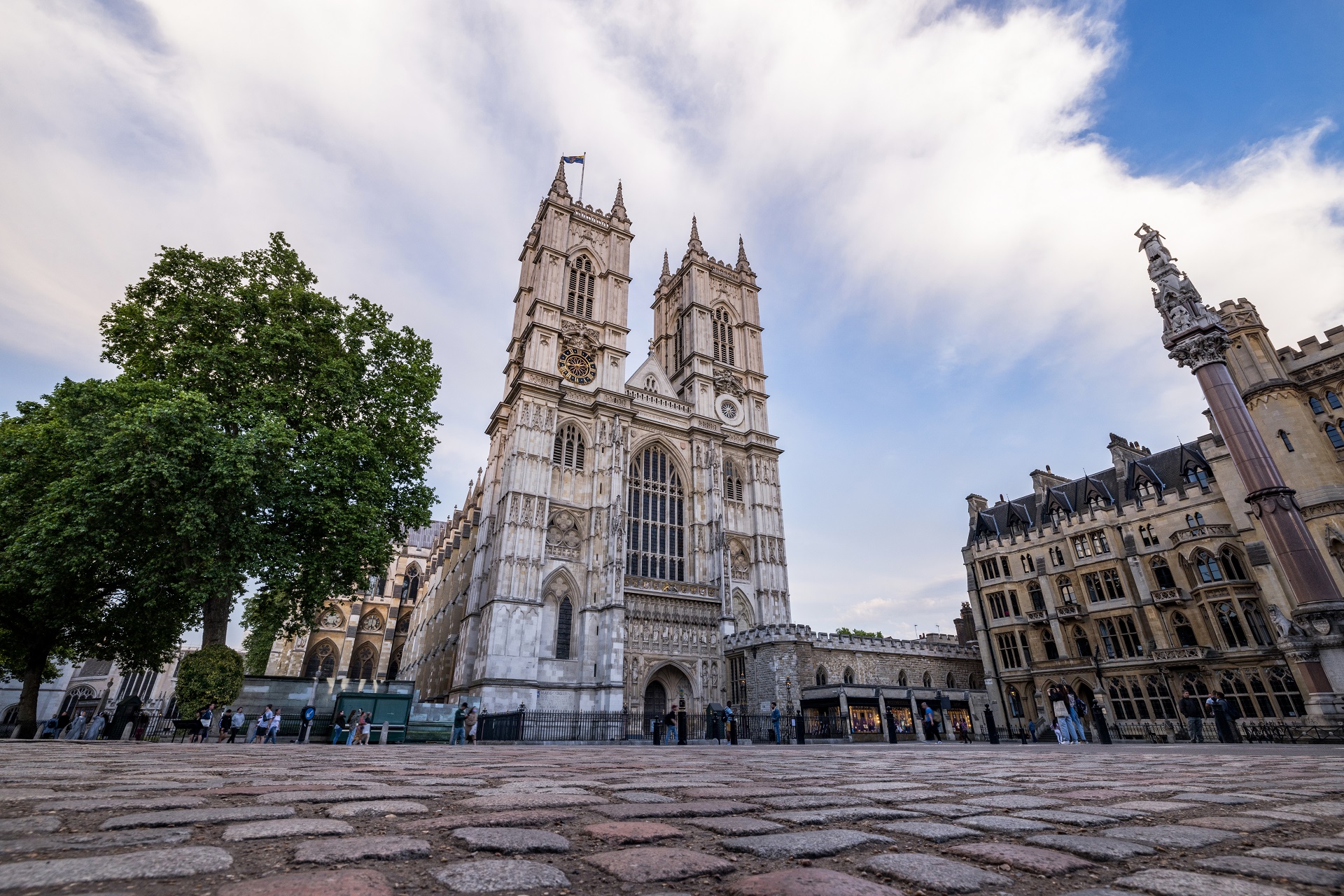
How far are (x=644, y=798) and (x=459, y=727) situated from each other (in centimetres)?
2020

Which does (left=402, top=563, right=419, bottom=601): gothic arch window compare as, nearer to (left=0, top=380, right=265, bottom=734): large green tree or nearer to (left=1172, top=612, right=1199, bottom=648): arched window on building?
(left=0, top=380, right=265, bottom=734): large green tree

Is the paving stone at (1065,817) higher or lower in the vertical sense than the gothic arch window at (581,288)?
lower

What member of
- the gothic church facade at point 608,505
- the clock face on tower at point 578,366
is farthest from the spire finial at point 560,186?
the clock face on tower at point 578,366

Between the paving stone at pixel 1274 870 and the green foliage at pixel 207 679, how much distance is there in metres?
19.4

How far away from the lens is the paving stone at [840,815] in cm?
306

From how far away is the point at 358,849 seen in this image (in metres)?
2.12

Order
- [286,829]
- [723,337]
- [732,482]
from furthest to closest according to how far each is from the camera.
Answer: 1. [723,337]
2. [732,482]
3. [286,829]

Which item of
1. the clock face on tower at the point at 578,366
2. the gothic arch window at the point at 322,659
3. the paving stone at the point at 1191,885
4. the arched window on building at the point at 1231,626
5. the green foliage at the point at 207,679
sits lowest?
the paving stone at the point at 1191,885

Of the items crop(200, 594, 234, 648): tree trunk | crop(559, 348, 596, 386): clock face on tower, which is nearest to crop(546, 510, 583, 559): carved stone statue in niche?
crop(559, 348, 596, 386): clock face on tower

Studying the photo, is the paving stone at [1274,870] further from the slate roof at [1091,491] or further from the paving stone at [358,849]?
the slate roof at [1091,491]

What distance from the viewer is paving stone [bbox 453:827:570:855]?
223cm

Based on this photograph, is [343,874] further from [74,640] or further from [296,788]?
[74,640]

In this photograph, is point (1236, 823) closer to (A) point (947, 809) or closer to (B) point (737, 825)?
(A) point (947, 809)

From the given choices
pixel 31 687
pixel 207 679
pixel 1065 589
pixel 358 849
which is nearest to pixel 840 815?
pixel 358 849
